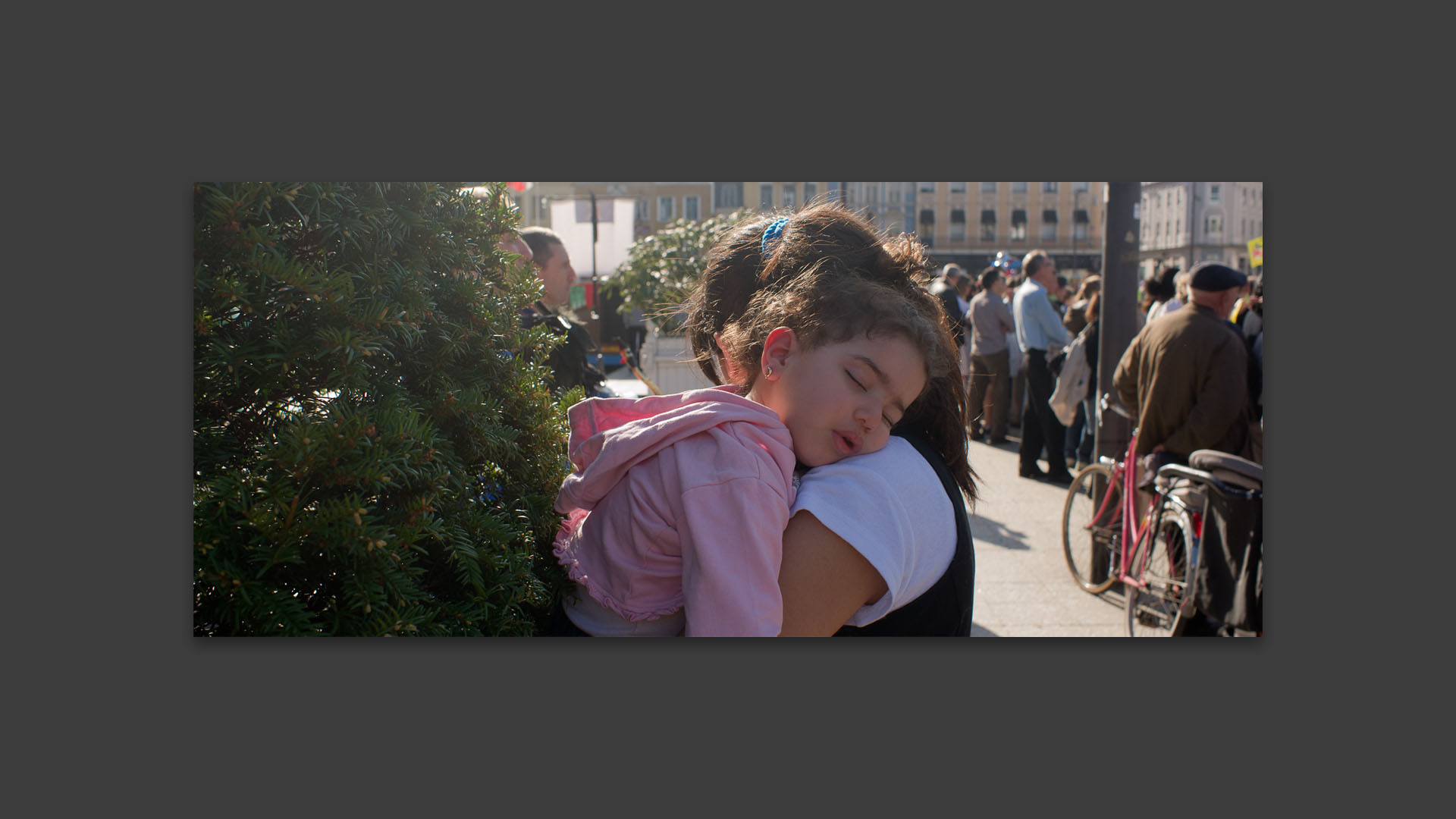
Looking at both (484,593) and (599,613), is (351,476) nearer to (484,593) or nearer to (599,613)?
(484,593)

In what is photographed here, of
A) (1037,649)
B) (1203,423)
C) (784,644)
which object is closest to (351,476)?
(784,644)

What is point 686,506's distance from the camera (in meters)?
1.53

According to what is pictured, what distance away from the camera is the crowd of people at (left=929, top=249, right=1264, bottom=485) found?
4281 mm

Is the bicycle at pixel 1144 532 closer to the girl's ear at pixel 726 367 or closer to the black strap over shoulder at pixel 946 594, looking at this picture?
the black strap over shoulder at pixel 946 594

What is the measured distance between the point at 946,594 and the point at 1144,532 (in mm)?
2907

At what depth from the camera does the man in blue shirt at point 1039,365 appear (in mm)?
7844

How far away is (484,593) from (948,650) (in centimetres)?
99

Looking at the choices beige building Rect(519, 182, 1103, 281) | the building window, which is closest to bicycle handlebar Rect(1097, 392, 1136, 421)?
beige building Rect(519, 182, 1103, 281)

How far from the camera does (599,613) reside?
1987 mm

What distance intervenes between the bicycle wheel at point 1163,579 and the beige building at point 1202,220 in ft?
3.08

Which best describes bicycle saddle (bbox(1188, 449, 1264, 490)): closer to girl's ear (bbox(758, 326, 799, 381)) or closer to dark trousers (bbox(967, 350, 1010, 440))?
girl's ear (bbox(758, 326, 799, 381))

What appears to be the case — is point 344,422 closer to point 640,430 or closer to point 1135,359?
point 640,430

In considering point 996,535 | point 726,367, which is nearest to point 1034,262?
point 996,535

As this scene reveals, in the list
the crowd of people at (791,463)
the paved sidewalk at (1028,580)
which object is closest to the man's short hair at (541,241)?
the paved sidewalk at (1028,580)
